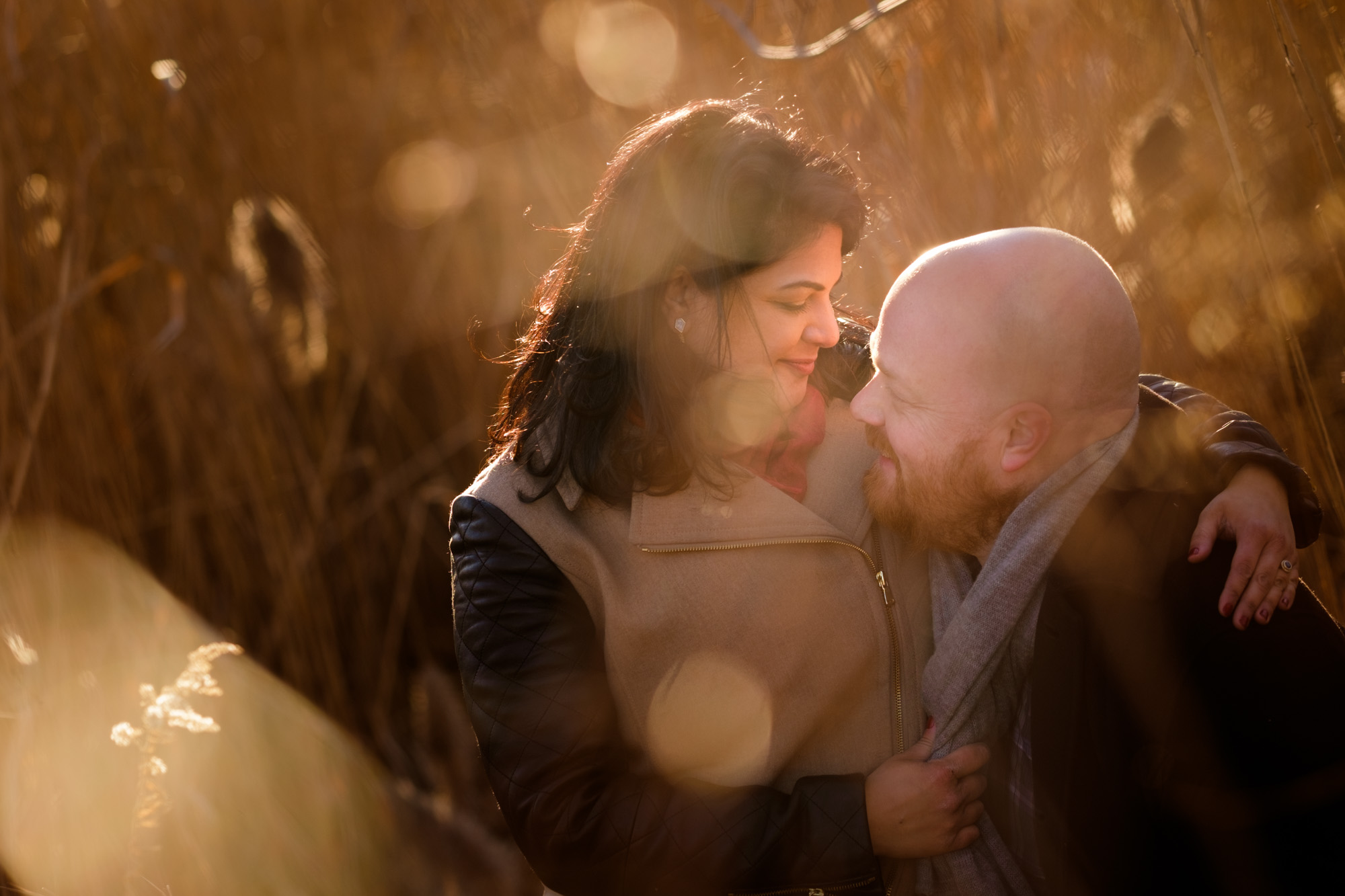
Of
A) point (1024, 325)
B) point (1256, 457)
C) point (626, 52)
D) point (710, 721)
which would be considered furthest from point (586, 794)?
point (626, 52)

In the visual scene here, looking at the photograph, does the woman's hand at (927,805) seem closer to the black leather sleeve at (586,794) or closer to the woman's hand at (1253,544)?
the black leather sleeve at (586,794)

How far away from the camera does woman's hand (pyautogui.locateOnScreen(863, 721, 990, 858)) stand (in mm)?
1071

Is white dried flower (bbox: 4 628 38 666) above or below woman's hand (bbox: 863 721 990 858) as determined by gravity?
above

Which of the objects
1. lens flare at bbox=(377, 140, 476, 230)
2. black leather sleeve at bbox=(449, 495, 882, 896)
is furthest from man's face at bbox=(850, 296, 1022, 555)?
lens flare at bbox=(377, 140, 476, 230)

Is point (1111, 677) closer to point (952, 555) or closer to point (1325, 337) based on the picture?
point (952, 555)

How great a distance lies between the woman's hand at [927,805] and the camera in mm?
1071

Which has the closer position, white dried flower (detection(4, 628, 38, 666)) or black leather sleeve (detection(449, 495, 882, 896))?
black leather sleeve (detection(449, 495, 882, 896))

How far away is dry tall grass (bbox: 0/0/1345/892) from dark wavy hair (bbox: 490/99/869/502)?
0.29 meters

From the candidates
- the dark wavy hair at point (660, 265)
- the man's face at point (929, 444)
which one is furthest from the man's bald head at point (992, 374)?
the dark wavy hair at point (660, 265)

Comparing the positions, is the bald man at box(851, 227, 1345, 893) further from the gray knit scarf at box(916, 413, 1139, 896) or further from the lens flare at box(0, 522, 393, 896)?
the lens flare at box(0, 522, 393, 896)

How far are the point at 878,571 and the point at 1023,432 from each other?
28 cm

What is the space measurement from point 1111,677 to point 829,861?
0.41m

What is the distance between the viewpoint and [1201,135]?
1569 mm

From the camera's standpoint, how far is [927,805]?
1.08 meters
